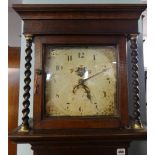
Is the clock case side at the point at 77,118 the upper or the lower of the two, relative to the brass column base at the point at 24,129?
upper

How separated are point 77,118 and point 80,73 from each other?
0.55 feet

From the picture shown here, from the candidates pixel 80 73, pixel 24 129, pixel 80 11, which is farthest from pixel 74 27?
pixel 24 129

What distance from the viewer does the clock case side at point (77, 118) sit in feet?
2.55

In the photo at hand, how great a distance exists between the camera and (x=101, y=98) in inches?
31.9

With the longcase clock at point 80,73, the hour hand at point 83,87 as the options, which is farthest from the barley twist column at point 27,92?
the hour hand at point 83,87

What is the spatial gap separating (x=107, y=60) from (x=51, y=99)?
0.84 ft

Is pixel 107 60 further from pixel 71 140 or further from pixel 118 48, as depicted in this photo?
pixel 71 140

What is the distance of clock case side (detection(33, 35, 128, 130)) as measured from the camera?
30.5 inches

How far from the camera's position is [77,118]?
30.9 inches

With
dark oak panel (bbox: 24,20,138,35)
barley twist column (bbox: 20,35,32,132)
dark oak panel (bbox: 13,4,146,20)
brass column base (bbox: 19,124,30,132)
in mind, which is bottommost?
brass column base (bbox: 19,124,30,132)

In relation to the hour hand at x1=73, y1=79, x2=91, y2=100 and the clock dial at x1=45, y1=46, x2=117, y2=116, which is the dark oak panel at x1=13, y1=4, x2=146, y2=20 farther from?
the hour hand at x1=73, y1=79, x2=91, y2=100

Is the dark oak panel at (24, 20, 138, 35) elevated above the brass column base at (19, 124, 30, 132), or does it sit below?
above

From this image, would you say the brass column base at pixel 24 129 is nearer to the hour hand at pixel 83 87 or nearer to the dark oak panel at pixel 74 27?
the hour hand at pixel 83 87

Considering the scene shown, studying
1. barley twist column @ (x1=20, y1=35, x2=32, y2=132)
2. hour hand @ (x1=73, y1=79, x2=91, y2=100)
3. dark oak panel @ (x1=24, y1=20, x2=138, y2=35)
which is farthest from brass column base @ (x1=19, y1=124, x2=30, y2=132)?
dark oak panel @ (x1=24, y1=20, x2=138, y2=35)
